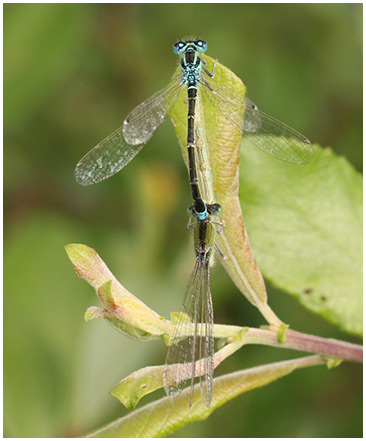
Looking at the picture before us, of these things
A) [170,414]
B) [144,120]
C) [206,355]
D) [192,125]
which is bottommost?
[170,414]

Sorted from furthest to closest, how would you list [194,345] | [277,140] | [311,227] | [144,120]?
[144,120]
[311,227]
[277,140]
[194,345]

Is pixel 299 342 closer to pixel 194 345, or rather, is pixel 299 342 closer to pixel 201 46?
pixel 194 345

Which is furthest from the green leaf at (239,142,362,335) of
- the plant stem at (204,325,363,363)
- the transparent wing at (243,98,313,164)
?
the plant stem at (204,325,363,363)

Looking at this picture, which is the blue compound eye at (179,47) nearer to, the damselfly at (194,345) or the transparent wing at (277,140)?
the transparent wing at (277,140)

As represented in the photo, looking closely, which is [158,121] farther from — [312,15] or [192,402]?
[312,15]

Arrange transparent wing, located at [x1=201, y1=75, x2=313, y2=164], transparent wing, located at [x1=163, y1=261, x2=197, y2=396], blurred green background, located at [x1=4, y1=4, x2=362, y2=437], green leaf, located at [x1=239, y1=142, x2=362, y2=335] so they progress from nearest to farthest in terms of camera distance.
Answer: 1. transparent wing, located at [x1=163, y1=261, x2=197, y2=396]
2. transparent wing, located at [x1=201, y1=75, x2=313, y2=164]
3. green leaf, located at [x1=239, y1=142, x2=362, y2=335]
4. blurred green background, located at [x1=4, y1=4, x2=362, y2=437]

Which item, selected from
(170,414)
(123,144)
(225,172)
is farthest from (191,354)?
(123,144)

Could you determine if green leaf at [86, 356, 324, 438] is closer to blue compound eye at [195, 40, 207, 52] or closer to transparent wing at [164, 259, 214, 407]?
transparent wing at [164, 259, 214, 407]

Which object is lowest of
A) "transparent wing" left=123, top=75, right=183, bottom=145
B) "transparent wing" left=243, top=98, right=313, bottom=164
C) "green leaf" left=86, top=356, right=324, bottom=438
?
"green leaf" left=86, top=356, right=324, bottom=438

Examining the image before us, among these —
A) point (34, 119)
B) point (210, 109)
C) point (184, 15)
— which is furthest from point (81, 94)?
point (210, 109)
